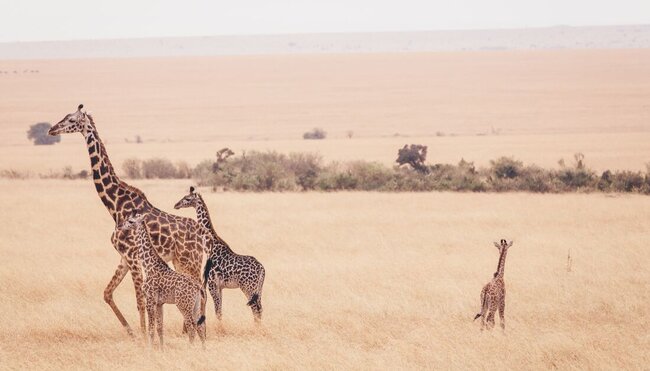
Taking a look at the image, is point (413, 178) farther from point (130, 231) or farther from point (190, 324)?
point (190, 324)

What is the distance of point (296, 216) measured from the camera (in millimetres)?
25391

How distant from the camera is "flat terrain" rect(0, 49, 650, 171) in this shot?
179 ft

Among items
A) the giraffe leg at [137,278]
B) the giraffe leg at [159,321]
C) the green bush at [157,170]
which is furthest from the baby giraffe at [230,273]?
the green bush at [157,170]

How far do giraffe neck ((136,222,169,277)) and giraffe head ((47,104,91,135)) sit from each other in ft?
5.56

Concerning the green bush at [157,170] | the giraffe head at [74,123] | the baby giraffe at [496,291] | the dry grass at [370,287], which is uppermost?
the giraffe head at [74,123]

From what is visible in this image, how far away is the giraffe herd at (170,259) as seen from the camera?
1091cm

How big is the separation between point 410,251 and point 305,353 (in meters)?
8.50

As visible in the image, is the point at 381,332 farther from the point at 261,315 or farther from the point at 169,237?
the point at 169,237

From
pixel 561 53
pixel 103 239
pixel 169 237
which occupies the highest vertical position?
pixel 561 53

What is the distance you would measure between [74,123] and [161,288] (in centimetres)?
278

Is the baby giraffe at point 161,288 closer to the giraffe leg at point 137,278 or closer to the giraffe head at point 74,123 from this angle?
the giraffe leg at point 137,278

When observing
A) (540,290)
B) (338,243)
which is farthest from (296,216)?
(540,290)

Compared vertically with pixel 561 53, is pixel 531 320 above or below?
below

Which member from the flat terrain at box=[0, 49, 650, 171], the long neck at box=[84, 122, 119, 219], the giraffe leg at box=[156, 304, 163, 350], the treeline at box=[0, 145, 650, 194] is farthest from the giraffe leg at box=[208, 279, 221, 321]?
the flat terrain at box=[0, 49, 650, 171]
